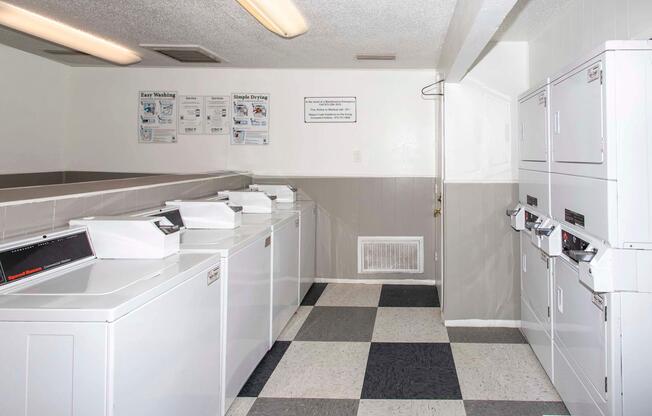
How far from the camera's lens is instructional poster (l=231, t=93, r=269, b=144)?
→ 4.08m

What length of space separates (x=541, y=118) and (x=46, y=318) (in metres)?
2.37

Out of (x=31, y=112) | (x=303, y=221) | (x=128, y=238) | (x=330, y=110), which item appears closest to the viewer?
(x=128, y=238)

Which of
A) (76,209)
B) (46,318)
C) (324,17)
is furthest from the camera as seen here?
(324,17)

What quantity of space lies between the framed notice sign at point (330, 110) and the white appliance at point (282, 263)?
Result: 124 centimetres

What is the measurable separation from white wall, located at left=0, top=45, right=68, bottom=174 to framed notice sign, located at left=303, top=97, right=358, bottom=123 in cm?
243

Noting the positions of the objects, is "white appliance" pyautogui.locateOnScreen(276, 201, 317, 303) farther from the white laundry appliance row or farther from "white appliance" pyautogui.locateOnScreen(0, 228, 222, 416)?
"white appliance" pyautogui.locateOnScreen(0, 228, 222, 416)

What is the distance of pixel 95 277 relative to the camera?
1.37 meters

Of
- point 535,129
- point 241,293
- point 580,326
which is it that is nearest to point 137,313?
point 241,293

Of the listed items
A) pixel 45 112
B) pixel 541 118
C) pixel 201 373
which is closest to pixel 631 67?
pixel 541 118

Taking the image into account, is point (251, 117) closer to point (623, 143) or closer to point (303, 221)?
point (303, 221)

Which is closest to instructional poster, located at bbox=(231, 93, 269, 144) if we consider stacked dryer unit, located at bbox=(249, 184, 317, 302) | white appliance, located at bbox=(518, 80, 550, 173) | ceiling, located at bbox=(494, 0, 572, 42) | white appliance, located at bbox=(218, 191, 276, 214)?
stacked dryer unit, located at bbox=(249, 184, 317, 302)

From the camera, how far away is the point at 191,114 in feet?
13.5

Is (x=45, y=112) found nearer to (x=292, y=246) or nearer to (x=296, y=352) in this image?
(x=292, y=246)

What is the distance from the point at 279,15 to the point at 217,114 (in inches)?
73.8
